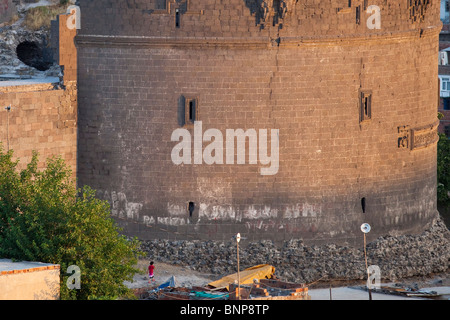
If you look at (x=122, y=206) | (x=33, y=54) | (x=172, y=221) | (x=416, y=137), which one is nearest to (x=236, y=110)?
(x=172, y=221)

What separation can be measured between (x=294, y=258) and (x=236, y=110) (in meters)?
5.14

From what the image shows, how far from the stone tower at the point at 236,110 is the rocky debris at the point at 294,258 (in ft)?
1.18

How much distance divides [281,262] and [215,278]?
2.45m

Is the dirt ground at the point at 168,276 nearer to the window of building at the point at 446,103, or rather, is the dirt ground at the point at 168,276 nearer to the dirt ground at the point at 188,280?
the dirt ground at the point at 188,280

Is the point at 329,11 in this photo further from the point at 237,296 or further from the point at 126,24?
the point at 237,296

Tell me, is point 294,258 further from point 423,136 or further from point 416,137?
point 423,136

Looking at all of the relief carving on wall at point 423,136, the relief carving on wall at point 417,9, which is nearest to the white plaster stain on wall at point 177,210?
the relief carving on wall at point 423,136

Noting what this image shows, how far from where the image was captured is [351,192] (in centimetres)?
5741

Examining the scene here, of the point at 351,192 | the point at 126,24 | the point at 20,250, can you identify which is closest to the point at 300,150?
the point at 351,192

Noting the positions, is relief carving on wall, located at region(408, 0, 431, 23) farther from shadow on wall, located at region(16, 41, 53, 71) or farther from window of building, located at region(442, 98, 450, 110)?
window of building, located at region(442, 98, 450, 110)

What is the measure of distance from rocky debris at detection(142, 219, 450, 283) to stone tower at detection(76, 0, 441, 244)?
1.18 feet

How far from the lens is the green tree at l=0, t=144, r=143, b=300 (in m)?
48.7

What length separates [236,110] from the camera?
55844 mm

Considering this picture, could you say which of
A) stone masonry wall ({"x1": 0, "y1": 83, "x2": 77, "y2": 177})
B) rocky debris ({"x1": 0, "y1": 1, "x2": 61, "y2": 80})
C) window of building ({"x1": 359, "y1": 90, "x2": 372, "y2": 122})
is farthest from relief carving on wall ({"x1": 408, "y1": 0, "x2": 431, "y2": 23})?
rocky debris ({"x1": 0, "y1": 1, "x2": 61, "y2": 80})
